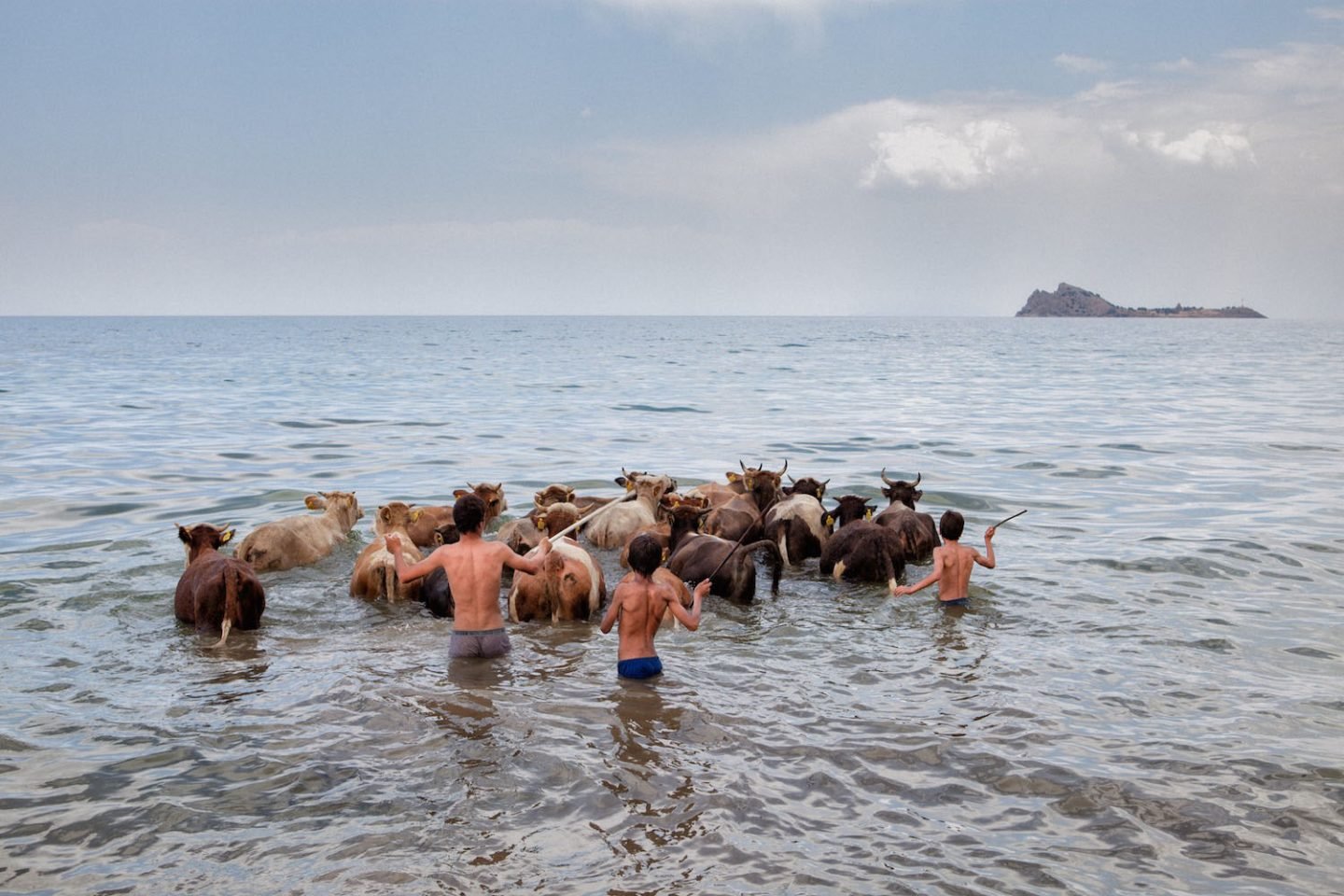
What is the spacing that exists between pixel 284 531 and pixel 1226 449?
916 inches

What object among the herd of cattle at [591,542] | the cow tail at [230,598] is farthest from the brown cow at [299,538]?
the cow tail at [230,598]

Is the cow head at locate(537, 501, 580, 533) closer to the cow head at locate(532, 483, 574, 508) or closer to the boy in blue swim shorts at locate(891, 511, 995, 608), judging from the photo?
the cow head at locate(532, 483, 574, 508)

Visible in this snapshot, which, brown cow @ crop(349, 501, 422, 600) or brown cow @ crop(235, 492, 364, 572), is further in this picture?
brown cow @ crop(235, 492, 364, 572)

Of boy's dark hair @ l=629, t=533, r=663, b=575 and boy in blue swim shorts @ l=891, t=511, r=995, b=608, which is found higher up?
boy's dark hair @ l=629, t=533, r=663, b=575

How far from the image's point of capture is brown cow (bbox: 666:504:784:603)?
12289 millimetres

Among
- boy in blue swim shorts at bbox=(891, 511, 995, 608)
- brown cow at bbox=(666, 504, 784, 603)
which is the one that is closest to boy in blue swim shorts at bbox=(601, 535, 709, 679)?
brown cow at bbox=(666, 504, 784, 603)

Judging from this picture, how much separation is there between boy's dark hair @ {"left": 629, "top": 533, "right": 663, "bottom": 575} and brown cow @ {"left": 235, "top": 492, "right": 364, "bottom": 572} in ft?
22.2

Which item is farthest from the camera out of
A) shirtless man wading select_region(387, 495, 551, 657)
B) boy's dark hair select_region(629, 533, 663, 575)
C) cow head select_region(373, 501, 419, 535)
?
cow head select_region(373, 501, 419, 535)

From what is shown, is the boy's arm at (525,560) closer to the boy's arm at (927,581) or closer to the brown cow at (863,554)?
the boy's arm at (927,581)

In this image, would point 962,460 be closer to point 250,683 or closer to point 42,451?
point 250,683

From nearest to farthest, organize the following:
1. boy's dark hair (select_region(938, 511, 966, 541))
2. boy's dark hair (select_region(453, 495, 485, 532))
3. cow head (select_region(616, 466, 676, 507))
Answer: boy's dark hair (select_region(453, 495, 485, 532)) < boy's dark hair (select_region(938, 511, 966, 541)) < cow head (select_region(616, 466, 676, 507))

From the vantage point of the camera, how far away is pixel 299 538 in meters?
14.3

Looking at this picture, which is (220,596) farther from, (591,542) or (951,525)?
(951,525)

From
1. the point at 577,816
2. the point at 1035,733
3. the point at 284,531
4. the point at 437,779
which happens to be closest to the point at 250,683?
the point at 437,779
